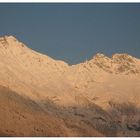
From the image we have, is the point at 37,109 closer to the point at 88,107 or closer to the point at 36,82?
the point at 36,82

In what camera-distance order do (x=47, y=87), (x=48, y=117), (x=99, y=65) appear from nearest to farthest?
(x=48, y=117) → (x=47, y=87) → (x=99, y=65)

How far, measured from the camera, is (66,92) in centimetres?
8844

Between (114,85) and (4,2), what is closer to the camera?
(4,2)

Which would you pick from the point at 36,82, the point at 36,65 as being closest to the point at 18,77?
the point at 36,82

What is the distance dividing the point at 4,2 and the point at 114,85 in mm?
77057

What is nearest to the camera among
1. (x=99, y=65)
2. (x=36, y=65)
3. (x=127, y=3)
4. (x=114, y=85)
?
(x=127, y=3)

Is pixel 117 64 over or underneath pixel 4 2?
over

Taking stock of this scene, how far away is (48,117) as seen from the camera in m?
58.9

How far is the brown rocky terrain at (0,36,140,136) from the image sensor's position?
63.6 m

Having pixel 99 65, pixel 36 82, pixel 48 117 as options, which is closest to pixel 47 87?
pixel 36 82

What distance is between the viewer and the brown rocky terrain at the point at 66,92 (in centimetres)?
6356

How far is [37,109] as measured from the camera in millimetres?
62156

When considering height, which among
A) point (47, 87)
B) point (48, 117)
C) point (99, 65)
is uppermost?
point (99, 65)

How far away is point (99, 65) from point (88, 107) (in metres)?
37.3
